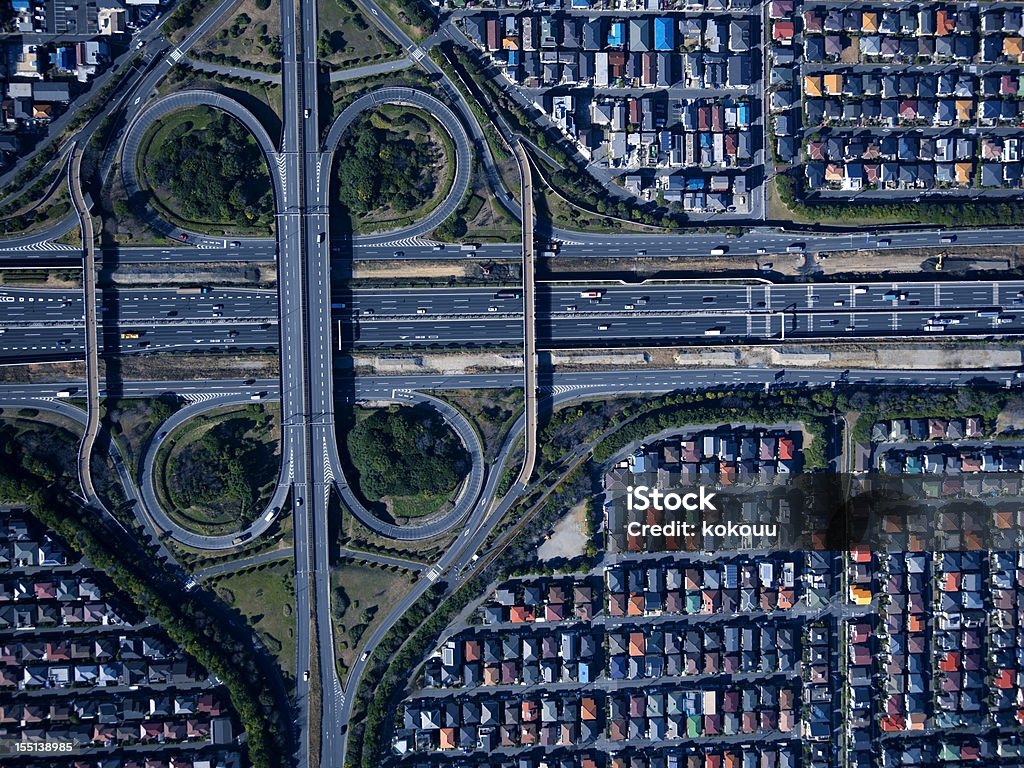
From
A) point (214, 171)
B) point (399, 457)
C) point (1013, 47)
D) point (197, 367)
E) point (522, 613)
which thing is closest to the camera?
point (214, 171)

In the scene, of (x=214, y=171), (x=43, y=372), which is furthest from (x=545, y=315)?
→ (x=43, y=372)

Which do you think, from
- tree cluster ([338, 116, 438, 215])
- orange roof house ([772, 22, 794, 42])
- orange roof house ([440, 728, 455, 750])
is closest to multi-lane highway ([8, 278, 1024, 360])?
tree cluster ([338, 116, 438, 215])

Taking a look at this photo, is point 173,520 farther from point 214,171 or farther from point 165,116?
point 165,116

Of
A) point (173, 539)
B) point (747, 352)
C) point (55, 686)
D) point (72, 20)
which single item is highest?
point (72, 20)

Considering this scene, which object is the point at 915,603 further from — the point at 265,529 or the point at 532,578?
the point at 265,529

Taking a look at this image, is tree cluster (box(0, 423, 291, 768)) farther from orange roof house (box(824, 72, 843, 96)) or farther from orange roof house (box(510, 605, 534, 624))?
orange roof house (box(824, 72, 843, 96))

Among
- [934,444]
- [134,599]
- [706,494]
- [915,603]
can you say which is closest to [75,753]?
[134,599]
